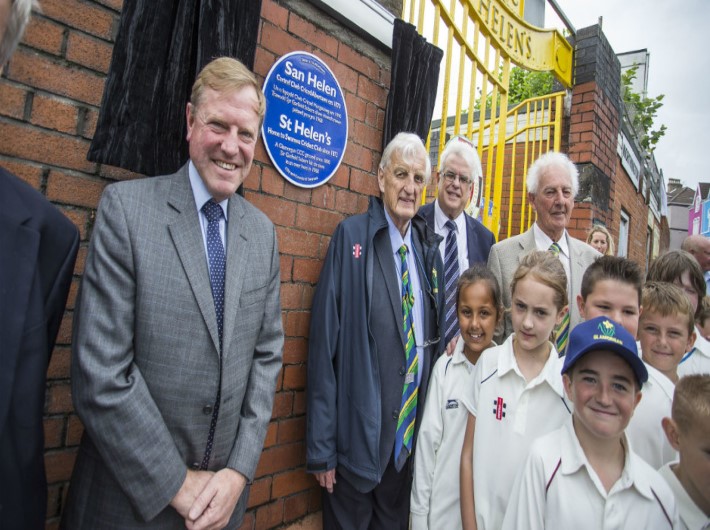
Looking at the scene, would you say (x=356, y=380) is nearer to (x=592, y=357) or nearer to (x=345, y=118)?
(x=592, y=357)

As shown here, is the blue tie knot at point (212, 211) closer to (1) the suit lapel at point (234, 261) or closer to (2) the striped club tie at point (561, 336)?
(1) the suit lapel at point (234, 261)

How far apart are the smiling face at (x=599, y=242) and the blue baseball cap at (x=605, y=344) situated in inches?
119

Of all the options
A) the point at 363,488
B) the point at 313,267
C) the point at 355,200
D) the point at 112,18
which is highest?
the point at 112,18

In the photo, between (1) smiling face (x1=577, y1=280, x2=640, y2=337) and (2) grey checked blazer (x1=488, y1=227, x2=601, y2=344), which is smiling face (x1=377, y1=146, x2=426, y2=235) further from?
(1) smiling face (x1=577, y1=280, x2=640, y2=337)

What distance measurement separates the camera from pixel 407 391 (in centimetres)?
207

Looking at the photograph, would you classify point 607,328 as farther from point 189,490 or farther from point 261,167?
point 261,167

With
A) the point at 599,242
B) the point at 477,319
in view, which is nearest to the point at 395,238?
the point at 477,319

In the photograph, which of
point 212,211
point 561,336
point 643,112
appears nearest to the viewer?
point 212,211

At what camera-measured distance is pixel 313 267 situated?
229cm

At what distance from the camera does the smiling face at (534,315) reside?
1.80m

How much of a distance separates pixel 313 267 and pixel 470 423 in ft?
3.46

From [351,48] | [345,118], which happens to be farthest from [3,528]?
[351,48]

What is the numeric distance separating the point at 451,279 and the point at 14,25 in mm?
2103

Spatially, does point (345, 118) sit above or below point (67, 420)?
above
